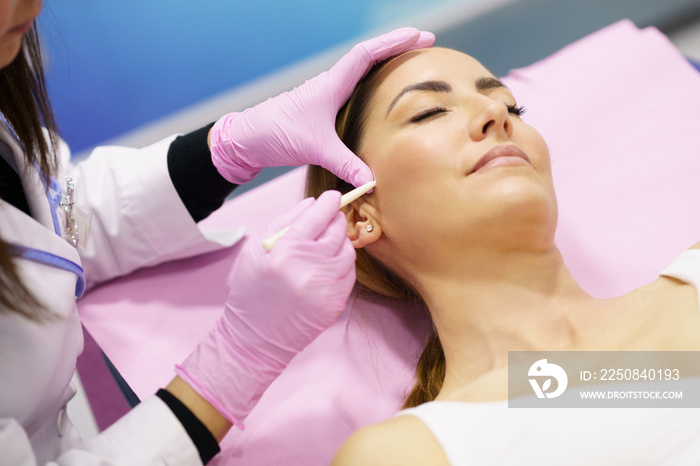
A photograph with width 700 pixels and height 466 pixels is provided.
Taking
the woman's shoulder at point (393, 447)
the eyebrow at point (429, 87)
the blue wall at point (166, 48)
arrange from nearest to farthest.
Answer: the woman's shoulder at point (393, 447) → the eyebrow at point (429, 87) → the blue wall at point (166, 48)

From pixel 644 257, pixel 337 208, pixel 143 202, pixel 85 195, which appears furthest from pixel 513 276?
pixel 85 195

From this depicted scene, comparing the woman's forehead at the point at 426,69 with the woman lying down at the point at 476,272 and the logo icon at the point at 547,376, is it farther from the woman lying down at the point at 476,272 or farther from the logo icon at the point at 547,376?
the logo icon at the point at 547,376

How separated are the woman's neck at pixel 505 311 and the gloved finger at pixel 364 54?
411mm

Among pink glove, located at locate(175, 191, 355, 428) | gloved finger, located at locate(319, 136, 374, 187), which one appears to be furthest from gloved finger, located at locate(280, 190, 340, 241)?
gloved finger, located at locate(319, 136, 374, 187)

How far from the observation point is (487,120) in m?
1.00

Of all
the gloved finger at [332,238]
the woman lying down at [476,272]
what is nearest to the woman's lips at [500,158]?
the woman lying down at [476,272]

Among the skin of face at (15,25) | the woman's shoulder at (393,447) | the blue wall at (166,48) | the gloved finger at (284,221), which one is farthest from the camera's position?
the blue wall at (166,48)

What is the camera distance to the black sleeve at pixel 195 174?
125 centimetres

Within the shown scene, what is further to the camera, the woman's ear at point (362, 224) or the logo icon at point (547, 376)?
the woman's ear at point (362, 224)

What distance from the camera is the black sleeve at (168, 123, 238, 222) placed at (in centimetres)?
125

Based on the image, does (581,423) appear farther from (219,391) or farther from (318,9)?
(318,9)

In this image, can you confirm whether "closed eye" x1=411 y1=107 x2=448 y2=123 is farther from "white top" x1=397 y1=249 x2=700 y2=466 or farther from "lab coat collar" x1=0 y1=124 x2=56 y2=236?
"lab coat collar" x1=0 y1=124 x2=56 y2=236

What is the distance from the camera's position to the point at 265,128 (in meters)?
1.18

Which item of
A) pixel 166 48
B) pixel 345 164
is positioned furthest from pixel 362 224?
pixel 166 48
